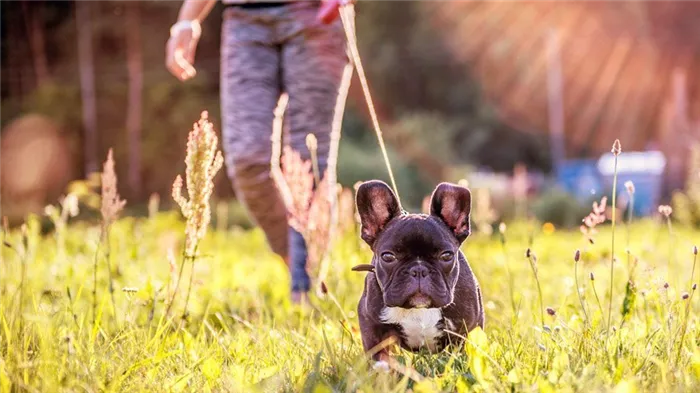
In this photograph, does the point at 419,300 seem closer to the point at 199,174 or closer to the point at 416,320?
the point at 416,320

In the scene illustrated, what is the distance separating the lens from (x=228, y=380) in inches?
89.1

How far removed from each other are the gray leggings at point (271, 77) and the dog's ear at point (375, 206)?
69.3 inches

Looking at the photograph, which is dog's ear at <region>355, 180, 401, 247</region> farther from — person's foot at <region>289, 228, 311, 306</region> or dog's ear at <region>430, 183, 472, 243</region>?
person's foot at <region>289, 228, 311, 306</region>

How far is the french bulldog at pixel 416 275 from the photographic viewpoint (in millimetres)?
2271

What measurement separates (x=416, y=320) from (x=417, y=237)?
0.85 feet

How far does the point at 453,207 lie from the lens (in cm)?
247

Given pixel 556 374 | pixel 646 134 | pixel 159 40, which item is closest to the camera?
pixel 556 374

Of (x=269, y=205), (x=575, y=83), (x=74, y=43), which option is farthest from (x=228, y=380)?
(x=575, y=83)

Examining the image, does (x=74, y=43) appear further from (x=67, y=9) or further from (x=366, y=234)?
(x=366, y=234)

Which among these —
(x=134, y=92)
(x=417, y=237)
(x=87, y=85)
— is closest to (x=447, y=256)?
(x=417, y=237)

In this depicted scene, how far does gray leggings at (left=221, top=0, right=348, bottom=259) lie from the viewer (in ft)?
13.5

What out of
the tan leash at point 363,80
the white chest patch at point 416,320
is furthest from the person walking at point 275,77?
the white chest patch at point 416,320

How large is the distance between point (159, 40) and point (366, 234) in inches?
875

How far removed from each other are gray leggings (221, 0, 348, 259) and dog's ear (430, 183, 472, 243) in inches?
72.6
